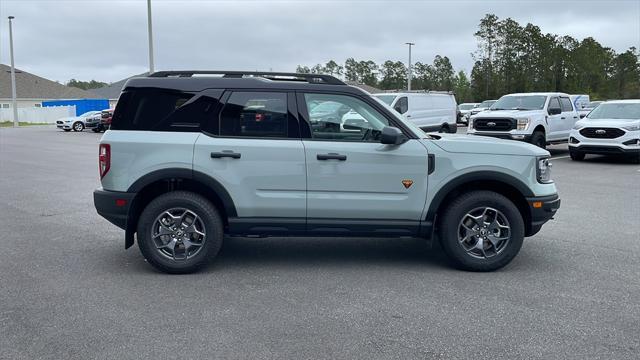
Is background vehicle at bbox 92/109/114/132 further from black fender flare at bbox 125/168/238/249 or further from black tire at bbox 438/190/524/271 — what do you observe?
black tire at bbox 438/190/524/271

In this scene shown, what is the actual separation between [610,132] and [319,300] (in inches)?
523

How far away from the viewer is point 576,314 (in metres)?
4.58

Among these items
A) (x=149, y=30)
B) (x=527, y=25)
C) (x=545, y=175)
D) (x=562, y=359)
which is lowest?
(x=562, y=359)

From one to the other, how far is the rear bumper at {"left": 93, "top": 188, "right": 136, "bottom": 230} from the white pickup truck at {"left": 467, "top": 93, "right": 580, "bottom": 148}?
13.6 meters

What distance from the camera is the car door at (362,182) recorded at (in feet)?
18.4

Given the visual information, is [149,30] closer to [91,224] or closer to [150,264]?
[91,224]

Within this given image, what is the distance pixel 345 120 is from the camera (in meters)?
5.76

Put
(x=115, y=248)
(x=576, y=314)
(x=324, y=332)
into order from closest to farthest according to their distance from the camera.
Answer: (x=324, y=332)
(x=576, y=314)
(x=115, y=248)

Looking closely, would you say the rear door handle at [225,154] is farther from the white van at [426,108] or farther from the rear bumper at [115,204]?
the white van at [426,108]

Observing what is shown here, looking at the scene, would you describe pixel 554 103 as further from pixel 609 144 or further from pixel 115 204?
pixel 115 204

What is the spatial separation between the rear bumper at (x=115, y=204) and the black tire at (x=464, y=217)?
9.95 feet

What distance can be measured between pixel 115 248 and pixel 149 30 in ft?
71.6

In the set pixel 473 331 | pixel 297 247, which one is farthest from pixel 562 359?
pixel 297 247

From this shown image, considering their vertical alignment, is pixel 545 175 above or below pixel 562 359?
above
